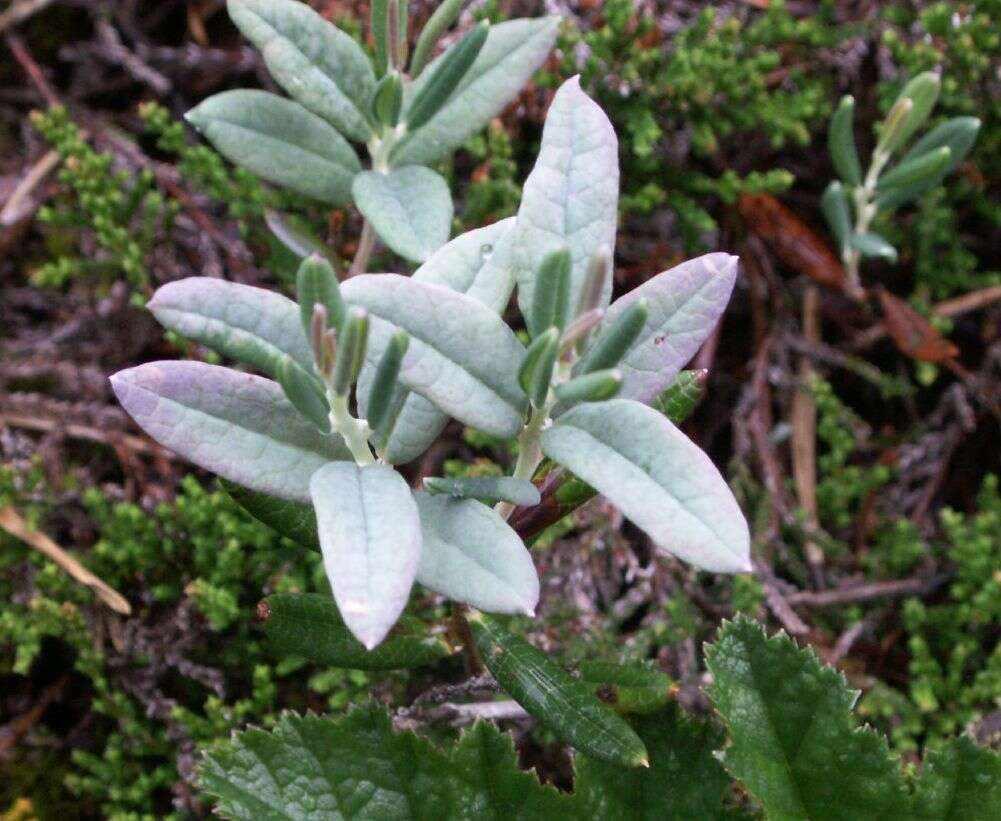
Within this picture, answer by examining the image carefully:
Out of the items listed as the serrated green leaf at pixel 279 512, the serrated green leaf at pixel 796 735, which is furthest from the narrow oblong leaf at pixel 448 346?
the serrated green leaf at pixel 796 735

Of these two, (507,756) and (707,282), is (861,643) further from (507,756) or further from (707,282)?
(707,282)

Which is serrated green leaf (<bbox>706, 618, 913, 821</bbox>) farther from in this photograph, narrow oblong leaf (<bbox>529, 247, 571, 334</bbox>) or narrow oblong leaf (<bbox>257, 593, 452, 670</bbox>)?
narrow oblong leaf (<bbox>529, 247, 571, 334</bbox>)

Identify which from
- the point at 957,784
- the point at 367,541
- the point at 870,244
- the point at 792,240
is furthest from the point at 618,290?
the point at 367,541

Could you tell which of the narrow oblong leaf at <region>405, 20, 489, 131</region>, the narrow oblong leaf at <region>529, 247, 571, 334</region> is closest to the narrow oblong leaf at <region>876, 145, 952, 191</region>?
the narrow oblong leaf at <region>405, 20, 489, 131</region>

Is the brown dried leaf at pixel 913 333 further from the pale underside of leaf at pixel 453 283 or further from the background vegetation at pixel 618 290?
the pale underside of leaf at pixel 453 283

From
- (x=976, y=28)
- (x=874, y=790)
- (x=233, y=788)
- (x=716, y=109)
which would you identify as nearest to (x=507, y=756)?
(x=233, y=788)
